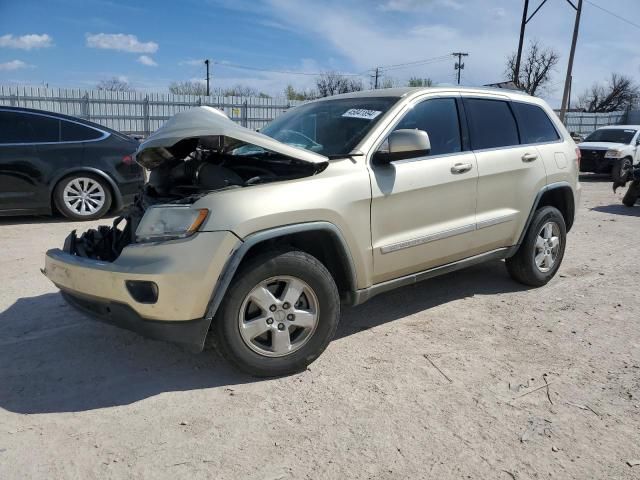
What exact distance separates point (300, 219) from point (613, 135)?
56.0ft

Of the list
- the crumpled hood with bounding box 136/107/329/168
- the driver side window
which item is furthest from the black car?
the driver side window

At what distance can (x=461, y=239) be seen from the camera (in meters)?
4.18

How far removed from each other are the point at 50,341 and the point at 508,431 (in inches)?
119

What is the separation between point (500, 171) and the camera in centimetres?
446

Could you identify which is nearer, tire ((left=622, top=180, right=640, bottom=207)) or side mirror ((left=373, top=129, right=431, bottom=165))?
side mirror ((left=373, top=129, right=431, bottom=165))

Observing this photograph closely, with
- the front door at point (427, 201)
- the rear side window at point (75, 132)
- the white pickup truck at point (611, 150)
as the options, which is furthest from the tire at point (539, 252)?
the white pickup truck at point (611, 150)

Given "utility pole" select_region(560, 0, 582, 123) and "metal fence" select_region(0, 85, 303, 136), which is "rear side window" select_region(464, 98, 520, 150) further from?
"utility pole" select_region(560, 0, 582, 123)

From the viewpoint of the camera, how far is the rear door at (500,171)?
4359 mm

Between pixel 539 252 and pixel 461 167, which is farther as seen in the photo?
pixel 539 252

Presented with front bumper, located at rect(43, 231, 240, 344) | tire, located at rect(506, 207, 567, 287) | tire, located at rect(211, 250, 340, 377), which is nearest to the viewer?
front bumper, located at rect(43, 231, 240, 344)

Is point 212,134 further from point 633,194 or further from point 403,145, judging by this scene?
point 633,194

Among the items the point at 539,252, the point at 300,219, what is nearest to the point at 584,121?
the point at 539,252

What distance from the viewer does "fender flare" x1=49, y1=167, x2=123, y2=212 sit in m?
7.45

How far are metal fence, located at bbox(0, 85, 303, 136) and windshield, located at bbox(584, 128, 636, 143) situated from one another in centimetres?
1246
